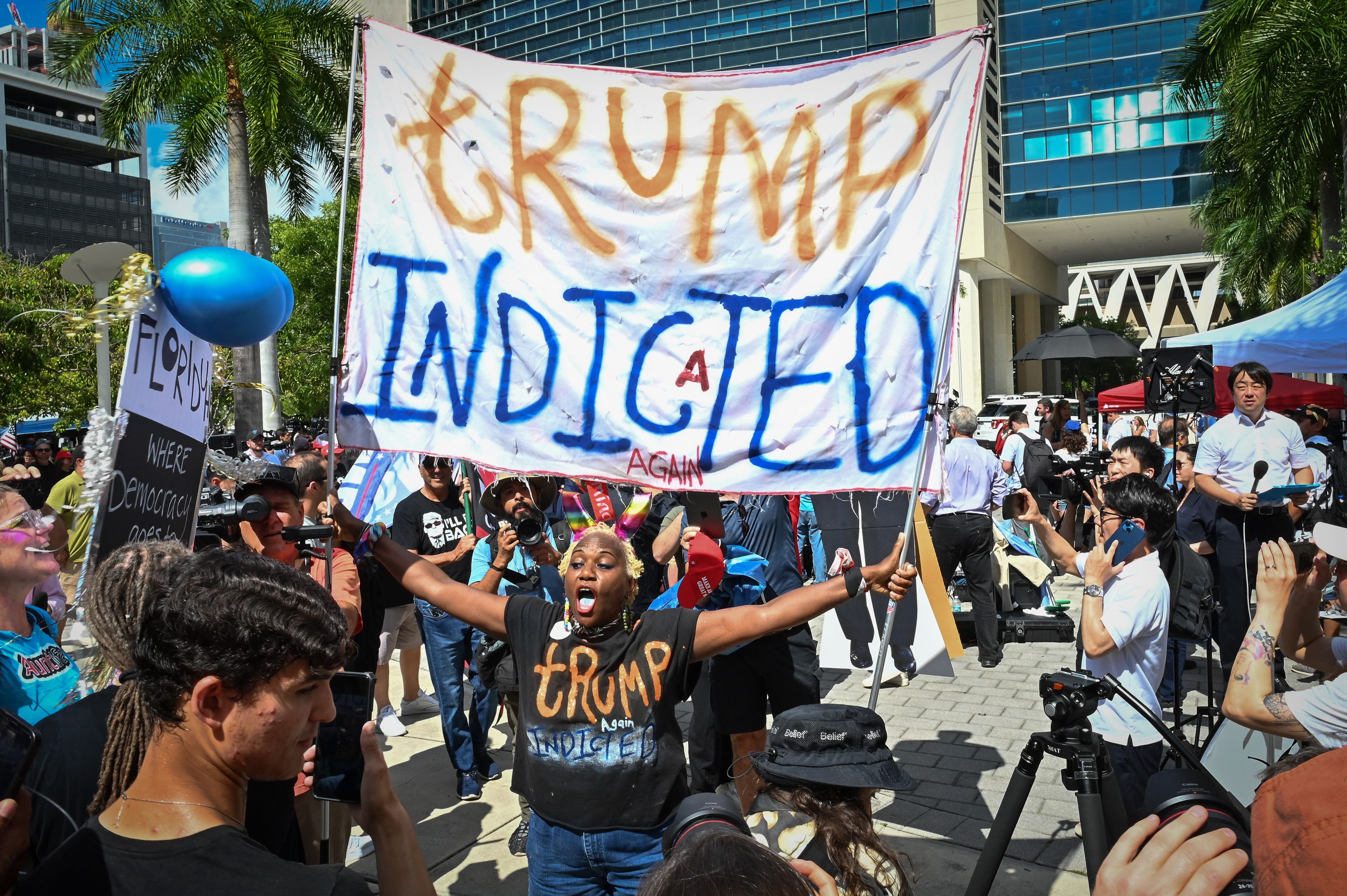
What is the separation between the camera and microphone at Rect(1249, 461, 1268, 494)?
20.9 feet

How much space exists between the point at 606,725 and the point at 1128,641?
2197mm

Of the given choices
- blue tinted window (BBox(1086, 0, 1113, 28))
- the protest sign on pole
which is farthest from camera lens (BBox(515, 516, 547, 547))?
blue tinted window (BBox(1086, 0, 1113, 28))

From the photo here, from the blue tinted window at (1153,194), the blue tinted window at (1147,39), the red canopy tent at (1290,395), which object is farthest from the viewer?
the blue tinted window at (1153,194)

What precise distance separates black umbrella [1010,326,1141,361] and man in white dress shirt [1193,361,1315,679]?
9.17m

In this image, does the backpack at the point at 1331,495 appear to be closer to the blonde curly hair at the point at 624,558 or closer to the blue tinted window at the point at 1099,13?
the blonde curly hair at the point at 624,558

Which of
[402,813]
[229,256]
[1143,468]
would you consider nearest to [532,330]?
[229,256]

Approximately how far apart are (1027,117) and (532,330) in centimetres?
4480

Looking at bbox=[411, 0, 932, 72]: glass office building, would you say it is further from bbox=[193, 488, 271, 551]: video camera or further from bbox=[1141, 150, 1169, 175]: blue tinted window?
bbox=[193, 488, 271, 551]: video camera

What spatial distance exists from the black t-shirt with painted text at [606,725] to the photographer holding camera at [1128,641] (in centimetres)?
177

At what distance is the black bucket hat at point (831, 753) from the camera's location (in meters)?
2.41

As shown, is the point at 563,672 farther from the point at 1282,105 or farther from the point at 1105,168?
the point at 1105,168

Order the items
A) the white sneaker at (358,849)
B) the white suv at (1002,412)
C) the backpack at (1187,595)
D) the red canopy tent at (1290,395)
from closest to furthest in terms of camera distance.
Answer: the white sneaker at (358,849), the backpack at (1187,595), the red canopy tent at (1290,395), the white suv at (1002,412)

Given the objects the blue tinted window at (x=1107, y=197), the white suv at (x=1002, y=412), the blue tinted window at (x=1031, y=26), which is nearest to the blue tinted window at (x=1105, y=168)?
the blue tinted window at (x=1107, y=197)

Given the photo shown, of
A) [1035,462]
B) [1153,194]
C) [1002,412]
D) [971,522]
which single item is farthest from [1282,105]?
[1153,194]
